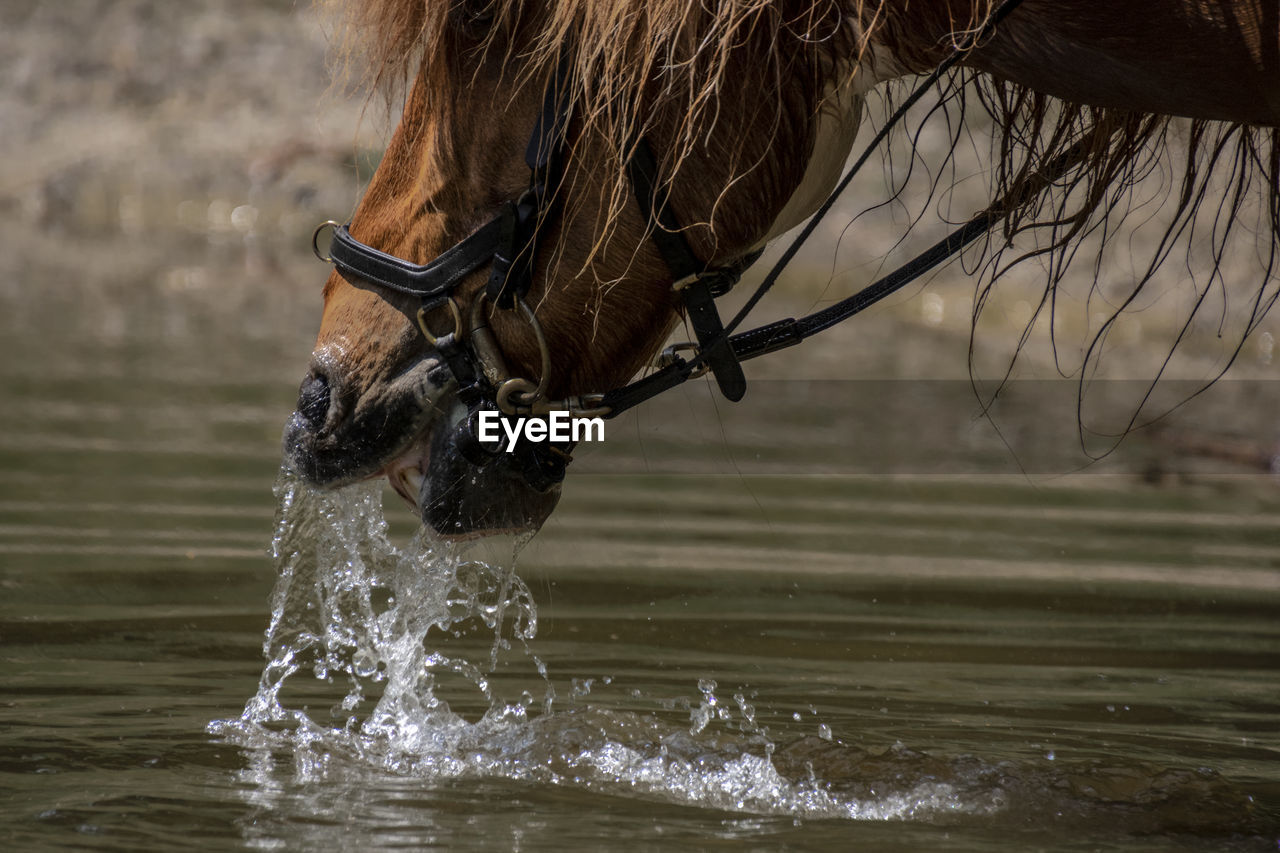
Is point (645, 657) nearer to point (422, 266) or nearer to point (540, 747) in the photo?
point (540, 747)

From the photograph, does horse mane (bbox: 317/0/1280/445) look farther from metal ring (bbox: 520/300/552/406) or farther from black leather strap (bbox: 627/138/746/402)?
metal ring (bbox: 520/300/552/406)

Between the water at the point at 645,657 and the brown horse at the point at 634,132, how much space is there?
407 millimetres

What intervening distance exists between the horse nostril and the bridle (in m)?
0.21

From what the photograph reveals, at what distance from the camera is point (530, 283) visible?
2.92 metres

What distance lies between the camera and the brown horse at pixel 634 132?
8.38 ft

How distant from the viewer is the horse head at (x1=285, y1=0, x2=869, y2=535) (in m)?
2.66

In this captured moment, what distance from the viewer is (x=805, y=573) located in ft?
19.2

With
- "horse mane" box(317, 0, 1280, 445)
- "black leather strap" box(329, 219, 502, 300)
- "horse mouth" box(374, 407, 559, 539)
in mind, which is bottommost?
"horse mouth" box(374, 407, 559, 539)

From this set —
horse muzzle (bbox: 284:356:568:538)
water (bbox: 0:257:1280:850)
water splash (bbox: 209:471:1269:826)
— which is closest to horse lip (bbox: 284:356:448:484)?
horse muzzle (bbox: 284:356:568:538)

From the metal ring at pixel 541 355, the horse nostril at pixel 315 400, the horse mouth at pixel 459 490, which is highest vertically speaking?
the metal ring at pixel 541 355

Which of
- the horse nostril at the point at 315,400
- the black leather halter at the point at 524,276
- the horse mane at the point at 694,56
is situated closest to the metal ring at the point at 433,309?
the black leather halter at the point at 524,276

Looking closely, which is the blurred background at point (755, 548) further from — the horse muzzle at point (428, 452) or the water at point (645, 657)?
the horse muzzle at point (428, 452)

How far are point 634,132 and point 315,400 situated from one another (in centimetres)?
83

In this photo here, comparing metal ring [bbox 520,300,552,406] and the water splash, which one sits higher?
metal ring [bbox 520,300,552,406]
